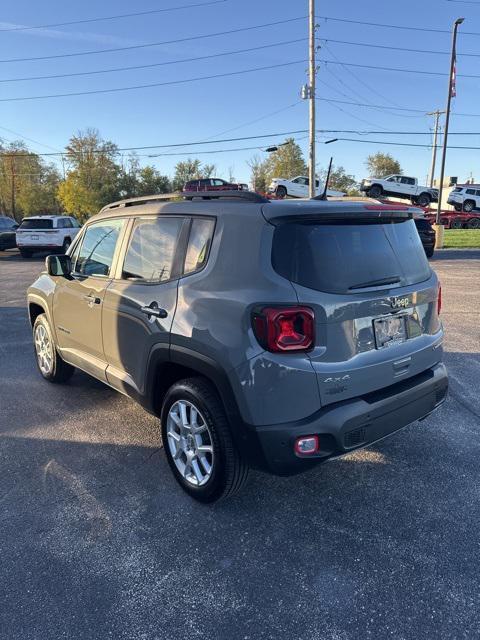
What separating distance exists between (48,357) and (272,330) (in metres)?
3.52

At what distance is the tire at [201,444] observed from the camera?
Result: 265 cm

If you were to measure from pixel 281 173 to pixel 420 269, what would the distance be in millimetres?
66167

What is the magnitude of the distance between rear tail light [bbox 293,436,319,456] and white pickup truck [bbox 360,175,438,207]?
31640 millimetres

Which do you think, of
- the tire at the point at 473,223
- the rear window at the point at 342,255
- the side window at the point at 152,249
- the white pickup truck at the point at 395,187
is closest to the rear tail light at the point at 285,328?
the rear window at the point at 342,255

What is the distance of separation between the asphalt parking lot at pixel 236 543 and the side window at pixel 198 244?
59.7 inches

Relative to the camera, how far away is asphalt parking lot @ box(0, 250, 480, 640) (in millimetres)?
2057

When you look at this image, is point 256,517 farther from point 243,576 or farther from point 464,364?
point 464,364

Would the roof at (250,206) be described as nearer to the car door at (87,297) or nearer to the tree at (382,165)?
the car door at (87,297)

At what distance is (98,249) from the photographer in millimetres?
3953

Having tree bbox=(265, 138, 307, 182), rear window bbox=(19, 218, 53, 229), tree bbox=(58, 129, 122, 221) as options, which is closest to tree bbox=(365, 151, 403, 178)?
tree bbox=(265, 138, 307, 182)

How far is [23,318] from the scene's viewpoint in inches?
336

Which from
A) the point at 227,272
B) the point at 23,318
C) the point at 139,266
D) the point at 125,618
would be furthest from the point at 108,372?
the point at 23,318

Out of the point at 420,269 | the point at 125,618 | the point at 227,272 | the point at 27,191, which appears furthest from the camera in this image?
the point at 27,191

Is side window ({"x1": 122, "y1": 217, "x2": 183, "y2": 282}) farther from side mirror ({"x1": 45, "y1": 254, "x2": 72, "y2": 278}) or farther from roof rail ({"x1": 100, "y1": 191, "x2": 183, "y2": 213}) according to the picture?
side mirror ({"x1": 45, "y1": 254, "x2": 72, "y2": 278})
